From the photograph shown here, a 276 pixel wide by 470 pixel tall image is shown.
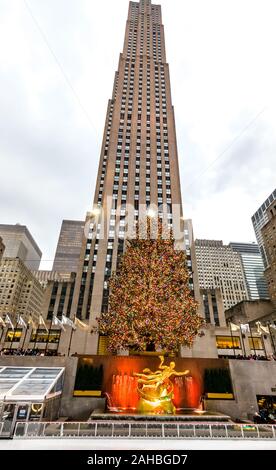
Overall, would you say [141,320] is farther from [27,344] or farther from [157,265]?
[27,344]

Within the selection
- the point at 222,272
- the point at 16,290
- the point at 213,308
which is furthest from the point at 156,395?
the point at 222,272

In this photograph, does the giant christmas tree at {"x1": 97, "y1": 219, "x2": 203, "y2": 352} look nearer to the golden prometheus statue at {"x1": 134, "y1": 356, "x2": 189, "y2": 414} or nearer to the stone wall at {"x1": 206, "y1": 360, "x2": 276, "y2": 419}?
the stone wall at {"x1": 206, "y1": 360, "x2": 276, "y2": 419}

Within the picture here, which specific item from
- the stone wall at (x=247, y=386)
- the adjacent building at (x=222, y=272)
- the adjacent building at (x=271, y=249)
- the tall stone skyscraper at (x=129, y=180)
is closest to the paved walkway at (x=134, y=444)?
the stone wall at (x=247, y=386)

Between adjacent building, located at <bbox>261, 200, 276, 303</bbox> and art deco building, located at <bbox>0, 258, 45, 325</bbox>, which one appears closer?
adjacent building, located at <bbox>261, 200, 276, 303</bbox>

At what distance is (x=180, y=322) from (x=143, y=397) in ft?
27.4

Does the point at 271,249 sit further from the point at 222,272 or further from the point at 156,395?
the point at 156,395

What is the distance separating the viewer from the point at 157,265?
2612 centimetres

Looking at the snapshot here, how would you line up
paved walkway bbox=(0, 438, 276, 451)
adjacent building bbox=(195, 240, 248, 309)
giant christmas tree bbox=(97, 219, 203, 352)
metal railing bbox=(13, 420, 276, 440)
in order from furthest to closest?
adjacent building bbox=(195, 240, 248, 309), giant christmas tree bbox=(97, 219, 203, 352), metal railing bbox=(13, 420, 276, 440), paved walkway bbox=(0, 438, 276, 451)

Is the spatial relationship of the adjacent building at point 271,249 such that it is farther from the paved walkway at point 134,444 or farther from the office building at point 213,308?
the paved walkway at point 134,444

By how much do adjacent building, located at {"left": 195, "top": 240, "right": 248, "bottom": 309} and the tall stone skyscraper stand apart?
9966 cm

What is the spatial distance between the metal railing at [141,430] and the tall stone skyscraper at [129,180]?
1171 inches

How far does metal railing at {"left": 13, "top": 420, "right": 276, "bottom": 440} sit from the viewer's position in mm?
10445

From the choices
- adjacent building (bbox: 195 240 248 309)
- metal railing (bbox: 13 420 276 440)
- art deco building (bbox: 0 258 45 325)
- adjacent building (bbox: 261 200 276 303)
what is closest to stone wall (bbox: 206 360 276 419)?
metal railing (bbox: 13 420 276 440)

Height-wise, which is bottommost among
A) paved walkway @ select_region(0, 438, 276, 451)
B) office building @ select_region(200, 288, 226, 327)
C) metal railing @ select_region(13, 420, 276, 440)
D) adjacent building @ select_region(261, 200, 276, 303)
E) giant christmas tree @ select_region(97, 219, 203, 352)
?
paved walkway @ select_region(0, 438, 276, 451)
